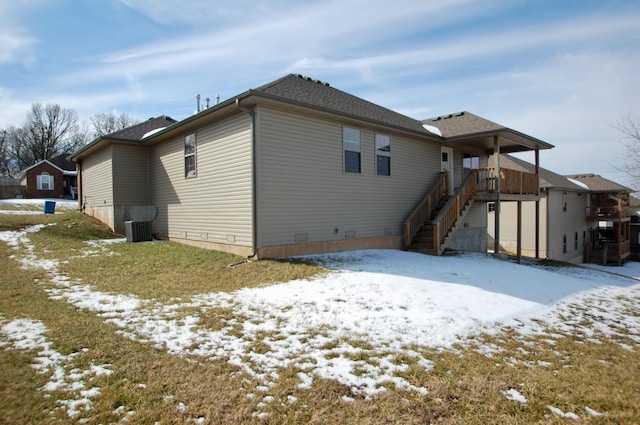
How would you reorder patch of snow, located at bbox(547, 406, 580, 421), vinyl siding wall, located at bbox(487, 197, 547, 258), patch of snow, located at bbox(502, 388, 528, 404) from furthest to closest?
1. vinyl siding wall, located at bbox(487, 197, 547, 258)
2. patch of snow, located at bbox(502, 388, 528, 404)
3. patch of snow, located at bbox(547, 406, 580, 421)

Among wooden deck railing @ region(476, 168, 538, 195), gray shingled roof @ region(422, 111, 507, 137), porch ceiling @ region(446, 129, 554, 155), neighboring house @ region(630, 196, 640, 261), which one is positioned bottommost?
neighboring house @ region(630, 196, 640, 261)

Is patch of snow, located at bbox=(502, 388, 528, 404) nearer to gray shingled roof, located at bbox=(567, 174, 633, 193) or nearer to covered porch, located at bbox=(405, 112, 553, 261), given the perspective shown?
covered porch, located at bbox=(405, 112, 553, 261)

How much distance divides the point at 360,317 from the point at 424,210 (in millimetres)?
8909

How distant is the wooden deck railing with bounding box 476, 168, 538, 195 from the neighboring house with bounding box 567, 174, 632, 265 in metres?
18.1

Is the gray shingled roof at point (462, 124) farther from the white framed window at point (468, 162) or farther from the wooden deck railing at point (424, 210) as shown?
the wooden deck railing at point (424, 210)

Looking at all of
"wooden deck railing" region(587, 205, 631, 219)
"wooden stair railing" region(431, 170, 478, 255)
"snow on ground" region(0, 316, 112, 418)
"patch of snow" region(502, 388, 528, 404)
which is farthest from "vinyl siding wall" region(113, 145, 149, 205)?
"wooden deck railing" region(587, 205, 631, 219)

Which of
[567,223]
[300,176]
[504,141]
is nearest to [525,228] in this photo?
[567,223]

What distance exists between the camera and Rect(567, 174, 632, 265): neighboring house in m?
28.8

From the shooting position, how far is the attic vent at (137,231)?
41.4 feet

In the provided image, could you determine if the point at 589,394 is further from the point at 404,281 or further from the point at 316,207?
the point at 316,207

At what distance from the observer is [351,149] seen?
11414 mm

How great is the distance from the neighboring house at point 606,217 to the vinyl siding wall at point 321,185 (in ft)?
78.0

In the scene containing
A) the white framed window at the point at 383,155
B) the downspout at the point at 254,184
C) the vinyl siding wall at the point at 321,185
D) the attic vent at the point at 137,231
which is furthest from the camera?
the attic vent at the point at 137,231

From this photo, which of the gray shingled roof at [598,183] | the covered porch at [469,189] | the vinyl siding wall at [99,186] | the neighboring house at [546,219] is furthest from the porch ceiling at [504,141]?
the gray shingled roof at [598,183]
